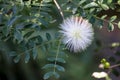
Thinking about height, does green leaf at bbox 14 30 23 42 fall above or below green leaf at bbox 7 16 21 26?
below

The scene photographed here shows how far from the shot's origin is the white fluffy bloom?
1.26 meters

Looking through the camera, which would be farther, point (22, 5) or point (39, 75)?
point (39, 75)

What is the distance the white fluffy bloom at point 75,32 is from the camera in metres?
1.26

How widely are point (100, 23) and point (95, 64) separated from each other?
1271 mm

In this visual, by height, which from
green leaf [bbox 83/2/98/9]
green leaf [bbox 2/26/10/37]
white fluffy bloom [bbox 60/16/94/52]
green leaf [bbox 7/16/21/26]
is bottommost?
white fluffy bloom [bbox 60/16/94/52]

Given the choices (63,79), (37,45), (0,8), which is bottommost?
(63,79)

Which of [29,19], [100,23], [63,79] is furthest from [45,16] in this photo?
[63,79]

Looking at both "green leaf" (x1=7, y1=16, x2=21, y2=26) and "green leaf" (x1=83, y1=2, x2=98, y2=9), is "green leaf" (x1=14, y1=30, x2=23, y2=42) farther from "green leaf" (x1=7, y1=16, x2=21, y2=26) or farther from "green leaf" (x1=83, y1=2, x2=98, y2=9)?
"green leaf" (x1=83, y1=2, x2=98, y2=9)

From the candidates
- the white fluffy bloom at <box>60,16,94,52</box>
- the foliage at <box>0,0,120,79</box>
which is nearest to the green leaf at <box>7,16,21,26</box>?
the foliage at <box>0,0,120,79</box>

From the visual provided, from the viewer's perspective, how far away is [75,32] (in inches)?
49.9

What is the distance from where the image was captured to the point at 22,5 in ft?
4.09

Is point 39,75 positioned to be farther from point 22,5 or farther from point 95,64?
point 22,5

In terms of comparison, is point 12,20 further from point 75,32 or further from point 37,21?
point 75,32

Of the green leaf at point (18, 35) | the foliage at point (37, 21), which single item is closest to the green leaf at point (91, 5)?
the foliage at point (37, 21)
